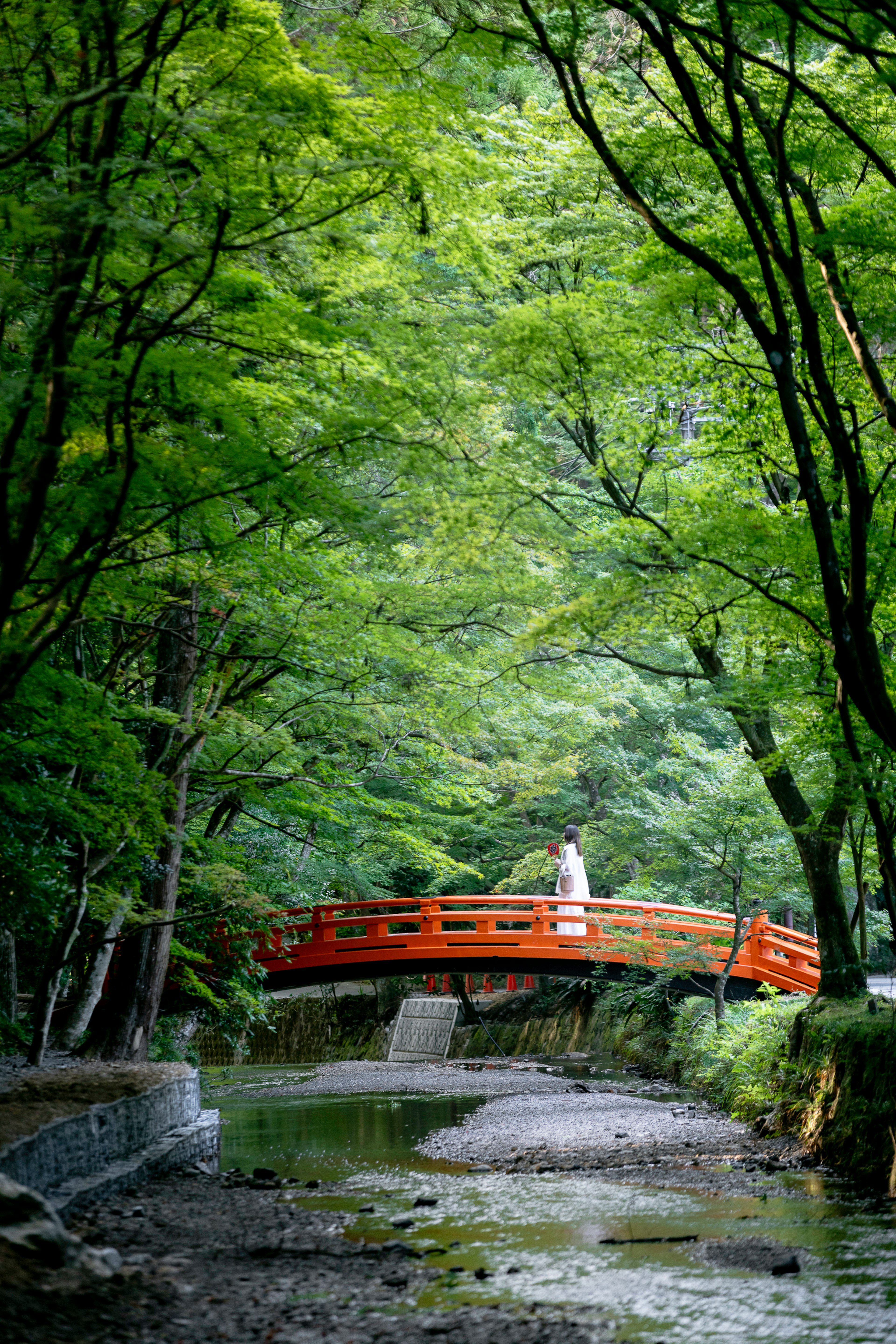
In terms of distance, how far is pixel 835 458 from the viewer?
23.0 ft

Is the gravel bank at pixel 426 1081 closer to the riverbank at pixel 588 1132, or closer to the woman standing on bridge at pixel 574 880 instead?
the riverbank at pixel 588 1132

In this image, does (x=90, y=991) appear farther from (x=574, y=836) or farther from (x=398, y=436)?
(x=574, y=836)

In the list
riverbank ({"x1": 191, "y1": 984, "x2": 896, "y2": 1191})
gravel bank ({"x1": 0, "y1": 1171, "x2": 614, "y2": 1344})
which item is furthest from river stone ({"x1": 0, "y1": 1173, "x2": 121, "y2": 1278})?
riverbank ({"x1": 191, "y1": 984, "x2": 896, "y2": 1191})

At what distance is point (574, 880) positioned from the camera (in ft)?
49.6

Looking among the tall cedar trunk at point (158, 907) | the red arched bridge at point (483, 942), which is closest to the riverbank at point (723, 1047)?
the red arched bridge at point (483, 942)

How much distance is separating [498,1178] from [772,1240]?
8.14 feet

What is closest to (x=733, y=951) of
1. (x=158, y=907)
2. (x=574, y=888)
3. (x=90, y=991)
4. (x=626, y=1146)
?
(x=574, y=888)

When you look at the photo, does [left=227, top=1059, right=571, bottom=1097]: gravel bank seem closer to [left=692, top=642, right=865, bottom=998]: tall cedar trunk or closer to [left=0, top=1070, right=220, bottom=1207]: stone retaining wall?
[left=692, top=642, right=865, bottom=998]: tall cedar trunk

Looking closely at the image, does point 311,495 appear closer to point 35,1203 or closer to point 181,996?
point 35,1203

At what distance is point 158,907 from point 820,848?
5.82m

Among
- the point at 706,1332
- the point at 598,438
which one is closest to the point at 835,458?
the point at 598,438

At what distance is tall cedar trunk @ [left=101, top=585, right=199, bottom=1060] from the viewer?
9.01 metres

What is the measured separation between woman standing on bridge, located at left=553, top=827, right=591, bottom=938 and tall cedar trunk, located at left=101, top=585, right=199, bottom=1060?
703cm

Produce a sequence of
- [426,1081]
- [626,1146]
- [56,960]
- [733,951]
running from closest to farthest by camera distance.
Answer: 1. [56,960]
2. [626,1146]
3. [733,951]
4. [426,1081]
